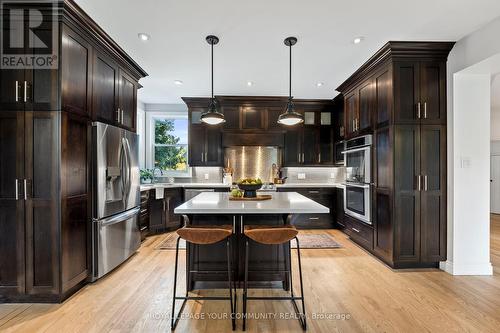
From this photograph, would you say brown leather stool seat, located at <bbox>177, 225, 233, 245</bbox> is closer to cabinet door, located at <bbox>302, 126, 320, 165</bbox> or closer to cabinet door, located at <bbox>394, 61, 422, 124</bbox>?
cabinet door, located at <bbox>394, 61, 422, 124</bbox>

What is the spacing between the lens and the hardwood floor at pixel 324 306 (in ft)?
6.31

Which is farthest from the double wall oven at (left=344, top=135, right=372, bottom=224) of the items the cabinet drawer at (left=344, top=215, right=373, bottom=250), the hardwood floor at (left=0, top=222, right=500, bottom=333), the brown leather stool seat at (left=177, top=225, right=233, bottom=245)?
the brown leather stool seat at (left=177, top=225, right=233, bottom=245)

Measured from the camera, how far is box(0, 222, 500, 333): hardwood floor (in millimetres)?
1924

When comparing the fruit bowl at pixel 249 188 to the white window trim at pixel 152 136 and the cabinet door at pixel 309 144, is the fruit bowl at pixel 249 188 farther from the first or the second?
the white window trim at pixel 152 136

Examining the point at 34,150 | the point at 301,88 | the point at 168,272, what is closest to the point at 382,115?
the point at 301,88

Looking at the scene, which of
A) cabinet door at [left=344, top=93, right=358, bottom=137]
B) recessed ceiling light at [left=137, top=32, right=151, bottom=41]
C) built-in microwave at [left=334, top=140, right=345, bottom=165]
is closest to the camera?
recessed ceiling light at [left=137, top=32, right=151, bottom=41]

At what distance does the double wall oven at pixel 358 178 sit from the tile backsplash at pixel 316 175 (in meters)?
1.38

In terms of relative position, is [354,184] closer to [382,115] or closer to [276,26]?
[382,115]

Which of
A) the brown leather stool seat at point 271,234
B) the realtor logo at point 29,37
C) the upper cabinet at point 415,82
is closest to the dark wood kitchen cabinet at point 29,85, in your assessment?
the realtor logo at point 29,37

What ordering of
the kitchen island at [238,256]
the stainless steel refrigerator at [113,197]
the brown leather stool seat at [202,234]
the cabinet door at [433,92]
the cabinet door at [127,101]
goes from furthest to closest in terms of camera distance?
the cabinet door at [127,101], the cabinet door at [433,92], the stainless steel refrigerator at [113,197], the kitchen island at [238,256], the brown leather stool seat at [202,234]

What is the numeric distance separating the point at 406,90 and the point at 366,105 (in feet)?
2.13

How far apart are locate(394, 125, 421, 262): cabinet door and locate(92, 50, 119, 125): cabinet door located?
11.5ft

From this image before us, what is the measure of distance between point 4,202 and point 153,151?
3515mm

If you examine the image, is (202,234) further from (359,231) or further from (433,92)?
(433,92)
